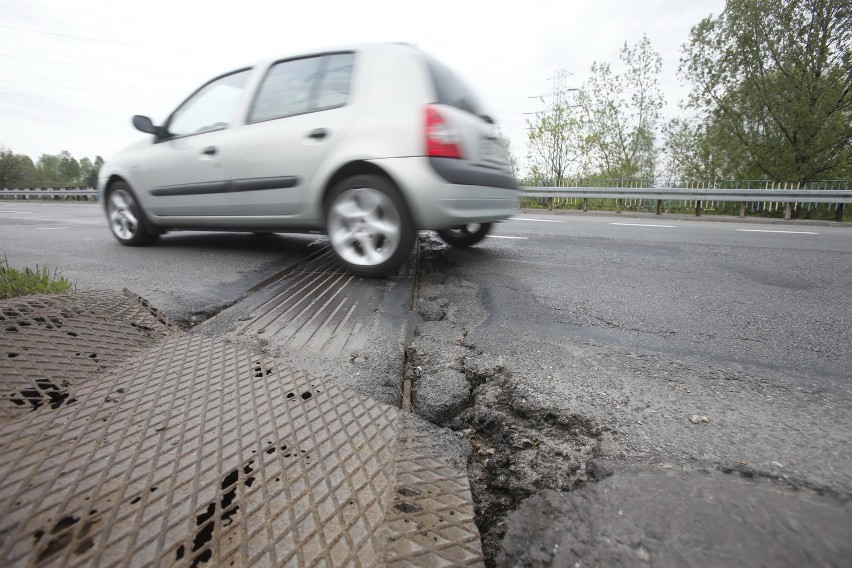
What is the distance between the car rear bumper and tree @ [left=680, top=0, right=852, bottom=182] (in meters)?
15.5

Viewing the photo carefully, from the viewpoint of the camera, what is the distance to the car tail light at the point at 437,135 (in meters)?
2.78

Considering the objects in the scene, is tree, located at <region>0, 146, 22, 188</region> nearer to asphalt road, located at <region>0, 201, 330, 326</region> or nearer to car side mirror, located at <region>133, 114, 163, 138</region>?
asphalt road, located at <region>0, 201, 330, 326</region>

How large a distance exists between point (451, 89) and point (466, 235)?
1.51 m

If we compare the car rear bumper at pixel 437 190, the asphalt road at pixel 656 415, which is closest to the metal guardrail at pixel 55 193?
the car rear bumper at pixel 437 190

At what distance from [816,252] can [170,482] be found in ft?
18.2

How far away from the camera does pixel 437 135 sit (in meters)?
2.79

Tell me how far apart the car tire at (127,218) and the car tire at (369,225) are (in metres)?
2.47

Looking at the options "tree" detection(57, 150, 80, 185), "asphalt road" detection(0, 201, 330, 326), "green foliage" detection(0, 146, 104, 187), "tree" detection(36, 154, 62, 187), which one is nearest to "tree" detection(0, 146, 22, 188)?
"green foliage" detection(0, 146, 104, 187)

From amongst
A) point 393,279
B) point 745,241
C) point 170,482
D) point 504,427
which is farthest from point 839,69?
point 170,482

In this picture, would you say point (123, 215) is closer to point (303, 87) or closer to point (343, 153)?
point (303, 87)

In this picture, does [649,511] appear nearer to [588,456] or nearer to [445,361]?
[588,456]

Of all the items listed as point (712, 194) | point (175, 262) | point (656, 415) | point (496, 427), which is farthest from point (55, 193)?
point (656, 415)

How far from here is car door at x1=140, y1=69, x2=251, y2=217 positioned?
11.9 feet

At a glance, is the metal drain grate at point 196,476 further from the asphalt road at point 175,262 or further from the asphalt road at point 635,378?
the asphalt road at point 175,262
